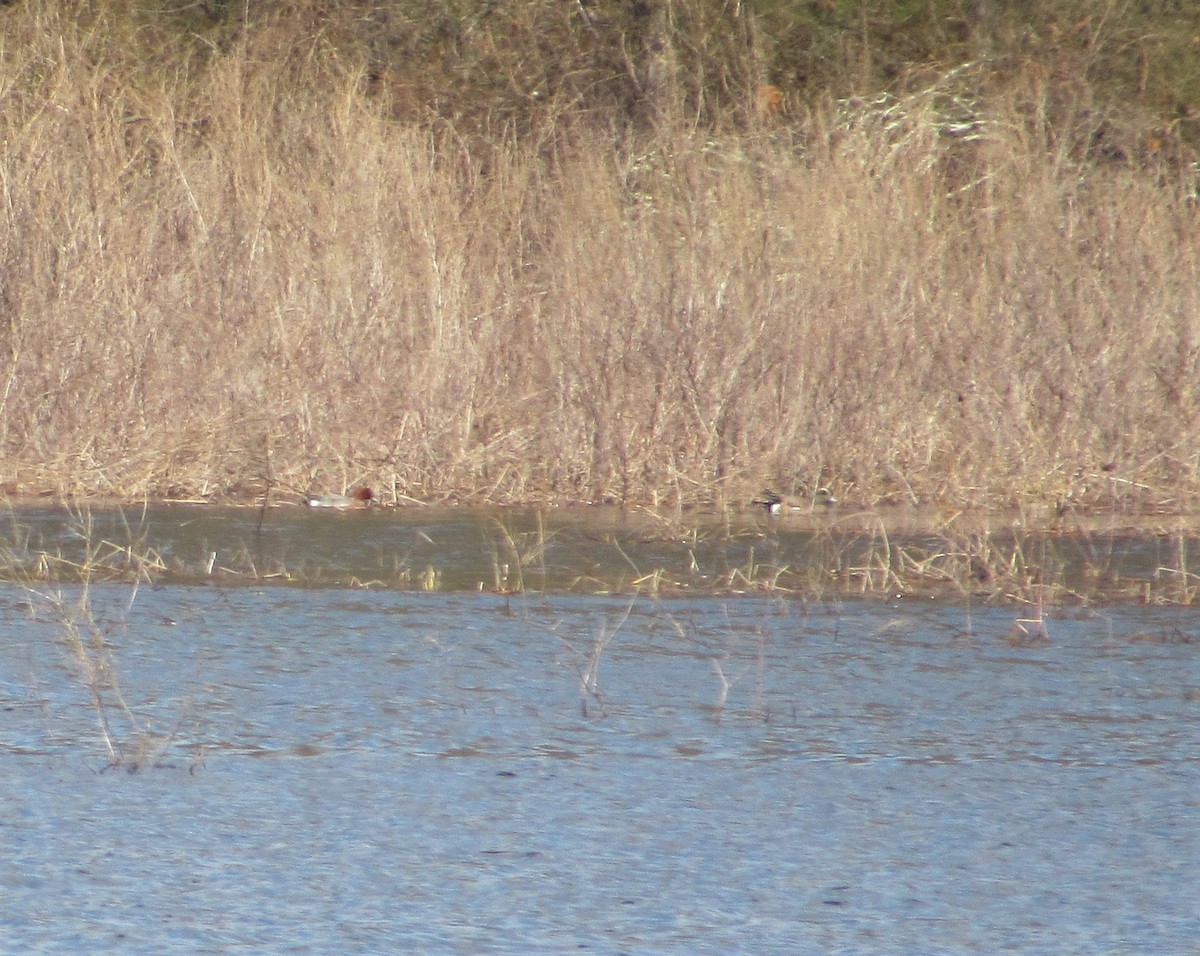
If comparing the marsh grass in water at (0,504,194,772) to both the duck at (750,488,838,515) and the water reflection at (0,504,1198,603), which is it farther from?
the duck at (750,488,838,515)

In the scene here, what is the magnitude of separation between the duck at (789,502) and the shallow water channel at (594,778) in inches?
92.5

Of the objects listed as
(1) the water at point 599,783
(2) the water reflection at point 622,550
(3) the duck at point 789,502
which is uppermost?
(3) the duck at point 789,502

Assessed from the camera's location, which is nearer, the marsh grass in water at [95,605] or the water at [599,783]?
the water at [599,783]

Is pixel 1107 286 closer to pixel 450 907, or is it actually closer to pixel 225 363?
pixel 225 363

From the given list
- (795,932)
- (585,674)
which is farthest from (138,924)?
(585,674)

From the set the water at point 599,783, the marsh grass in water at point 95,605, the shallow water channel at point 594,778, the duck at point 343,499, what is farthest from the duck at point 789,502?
the marsh grass in water at point 95,605

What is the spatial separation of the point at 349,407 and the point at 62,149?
243 cm

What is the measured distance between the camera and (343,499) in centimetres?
877

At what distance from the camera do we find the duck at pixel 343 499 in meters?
8.66

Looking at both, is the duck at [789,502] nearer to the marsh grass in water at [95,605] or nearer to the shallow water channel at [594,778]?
the shallow water channel at [594,778]

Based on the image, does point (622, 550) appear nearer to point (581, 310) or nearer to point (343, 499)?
point (343, 499)

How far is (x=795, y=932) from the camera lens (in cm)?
338

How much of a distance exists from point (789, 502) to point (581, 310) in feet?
4.32

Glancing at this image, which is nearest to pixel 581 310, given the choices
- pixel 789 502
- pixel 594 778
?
pixel 789 502
